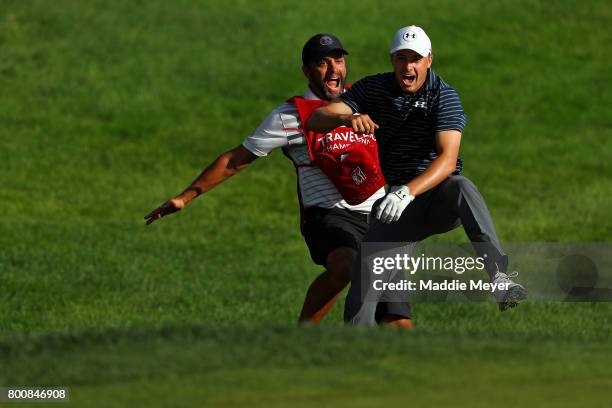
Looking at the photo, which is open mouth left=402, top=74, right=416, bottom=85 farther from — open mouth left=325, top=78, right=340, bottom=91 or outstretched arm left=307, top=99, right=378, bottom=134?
open mouth left=325, top=78, right=340, bottom=91

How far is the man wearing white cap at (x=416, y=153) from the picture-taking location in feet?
29.5

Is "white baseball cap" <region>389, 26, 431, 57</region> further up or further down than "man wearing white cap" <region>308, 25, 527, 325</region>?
further up

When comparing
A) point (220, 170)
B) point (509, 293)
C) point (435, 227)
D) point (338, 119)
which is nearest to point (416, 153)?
point (435, 227)

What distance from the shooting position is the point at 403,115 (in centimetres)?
933

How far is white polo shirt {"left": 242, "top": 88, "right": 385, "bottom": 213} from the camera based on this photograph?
1041 cm

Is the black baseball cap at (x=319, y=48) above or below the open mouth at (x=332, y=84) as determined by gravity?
above

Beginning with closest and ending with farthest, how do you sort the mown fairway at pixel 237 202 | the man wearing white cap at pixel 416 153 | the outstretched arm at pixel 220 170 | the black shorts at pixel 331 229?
the mown fairway at pixel 237 202
the man wearing white cap at pixel 416 153
the black shorts at pixel 331 229
the outstretched arm at pixel 220 170

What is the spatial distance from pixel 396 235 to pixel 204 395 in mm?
2900

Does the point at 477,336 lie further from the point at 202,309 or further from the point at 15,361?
the point at 202,309

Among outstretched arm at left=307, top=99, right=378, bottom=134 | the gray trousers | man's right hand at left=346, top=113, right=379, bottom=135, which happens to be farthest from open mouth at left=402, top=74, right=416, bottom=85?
the gray trousers

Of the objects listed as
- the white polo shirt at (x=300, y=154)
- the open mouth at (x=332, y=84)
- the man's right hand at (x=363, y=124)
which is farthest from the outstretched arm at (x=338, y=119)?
the open mouth at (x=332, y=84)

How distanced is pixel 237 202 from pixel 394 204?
14517mm

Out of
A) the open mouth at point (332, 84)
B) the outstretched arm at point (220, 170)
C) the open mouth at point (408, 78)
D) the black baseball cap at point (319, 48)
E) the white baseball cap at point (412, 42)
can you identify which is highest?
the black baseball cap at point (319, 48)

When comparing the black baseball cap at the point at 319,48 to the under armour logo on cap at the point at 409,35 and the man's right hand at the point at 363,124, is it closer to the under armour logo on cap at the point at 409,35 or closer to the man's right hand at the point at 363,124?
the under armour logo on cap at the point at 409,35
